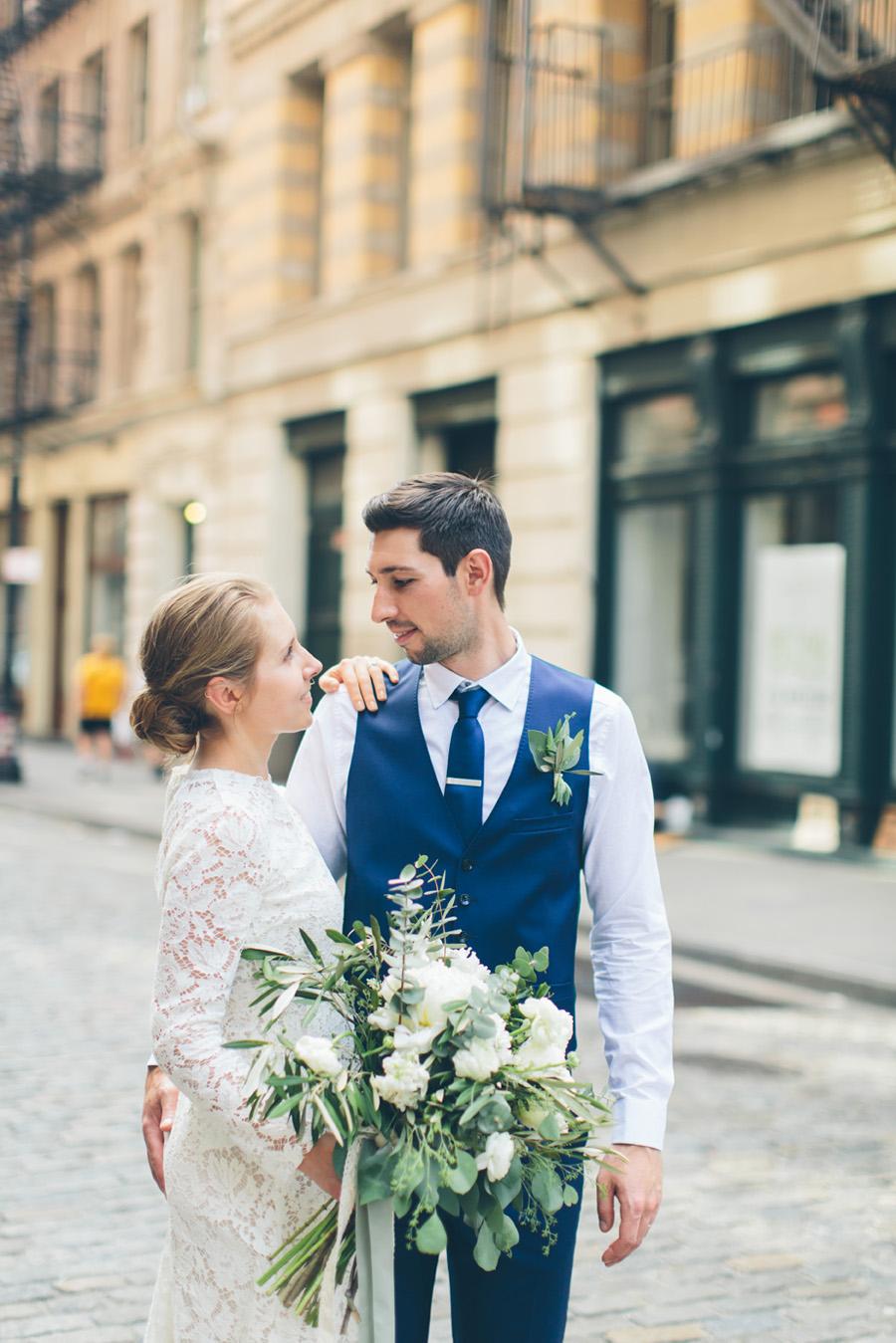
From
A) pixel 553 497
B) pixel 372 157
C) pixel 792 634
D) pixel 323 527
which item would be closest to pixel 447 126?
pixel 372 157

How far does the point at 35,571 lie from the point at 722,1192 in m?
19.8

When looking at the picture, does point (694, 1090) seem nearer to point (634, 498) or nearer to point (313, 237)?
point (634, 498)

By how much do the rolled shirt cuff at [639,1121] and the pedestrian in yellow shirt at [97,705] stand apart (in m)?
19.4

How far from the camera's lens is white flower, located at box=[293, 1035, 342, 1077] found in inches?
91.7

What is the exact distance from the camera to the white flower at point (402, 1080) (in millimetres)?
2326

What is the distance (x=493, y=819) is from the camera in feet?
9.14

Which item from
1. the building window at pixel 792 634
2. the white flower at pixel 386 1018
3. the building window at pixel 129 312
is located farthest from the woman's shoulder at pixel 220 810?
the building window at pixel 129 312

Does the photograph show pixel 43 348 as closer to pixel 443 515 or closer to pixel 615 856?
pixel 443 515

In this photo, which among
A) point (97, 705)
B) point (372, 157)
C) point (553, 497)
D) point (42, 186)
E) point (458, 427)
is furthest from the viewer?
point (42, 186)

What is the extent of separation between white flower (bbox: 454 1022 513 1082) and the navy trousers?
49cm

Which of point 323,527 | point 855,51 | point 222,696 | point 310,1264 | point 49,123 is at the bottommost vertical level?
point 310,1264

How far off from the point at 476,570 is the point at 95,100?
96.8 ft

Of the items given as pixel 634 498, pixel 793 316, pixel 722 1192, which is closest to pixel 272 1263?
pixel 722 1192

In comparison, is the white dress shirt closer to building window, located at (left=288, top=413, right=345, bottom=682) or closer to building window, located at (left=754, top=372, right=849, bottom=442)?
building window, located at (left=754, top=372, right=849, bottom=442)
